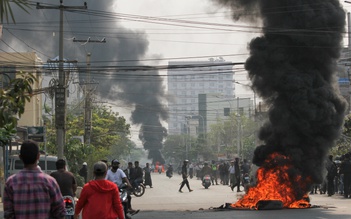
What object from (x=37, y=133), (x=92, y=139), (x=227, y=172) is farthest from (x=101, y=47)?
(x=37, y=133)

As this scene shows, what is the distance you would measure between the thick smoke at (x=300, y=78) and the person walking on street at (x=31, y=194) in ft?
52.3

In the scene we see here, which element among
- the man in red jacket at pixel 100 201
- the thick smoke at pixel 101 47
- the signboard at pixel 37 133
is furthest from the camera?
the thick smoke at pixel 101 47

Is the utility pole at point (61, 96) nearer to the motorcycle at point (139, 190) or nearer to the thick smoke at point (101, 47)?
A: the motorcycle at point (139, 190)

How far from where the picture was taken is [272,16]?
2434cm

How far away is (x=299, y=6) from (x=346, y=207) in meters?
6.85

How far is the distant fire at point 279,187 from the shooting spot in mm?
21312

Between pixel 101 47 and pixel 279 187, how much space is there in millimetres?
59770

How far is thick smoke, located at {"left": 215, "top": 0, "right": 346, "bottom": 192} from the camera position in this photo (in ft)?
73.9

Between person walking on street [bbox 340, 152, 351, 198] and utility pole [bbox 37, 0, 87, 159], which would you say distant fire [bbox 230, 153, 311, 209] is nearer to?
person walking on street [bbox 340, 152, 351, 198]

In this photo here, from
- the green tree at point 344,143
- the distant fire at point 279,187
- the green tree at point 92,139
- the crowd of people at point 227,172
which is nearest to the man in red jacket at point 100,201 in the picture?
the distant fire at point 279,187

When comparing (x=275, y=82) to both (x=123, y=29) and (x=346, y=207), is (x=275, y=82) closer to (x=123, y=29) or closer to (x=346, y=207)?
(x=346, y=207)

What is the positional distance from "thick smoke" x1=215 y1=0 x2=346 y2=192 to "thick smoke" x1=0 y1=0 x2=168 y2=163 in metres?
36.7

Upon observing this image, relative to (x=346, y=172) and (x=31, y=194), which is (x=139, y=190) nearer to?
(x=346, y=172)

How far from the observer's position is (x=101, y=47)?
79625 mm
